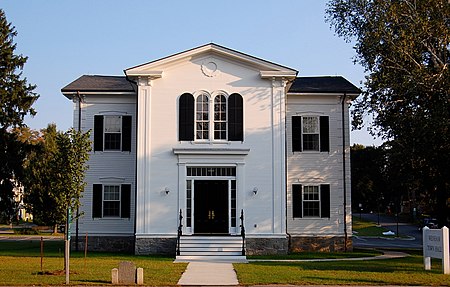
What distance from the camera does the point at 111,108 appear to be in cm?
2878

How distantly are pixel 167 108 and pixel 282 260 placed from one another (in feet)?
27.6

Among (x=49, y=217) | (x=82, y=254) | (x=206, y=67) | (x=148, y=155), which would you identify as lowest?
(x=82, y=254)

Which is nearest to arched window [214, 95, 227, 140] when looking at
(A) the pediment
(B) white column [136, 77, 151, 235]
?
(A) the pediment

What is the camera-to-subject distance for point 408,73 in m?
26.1

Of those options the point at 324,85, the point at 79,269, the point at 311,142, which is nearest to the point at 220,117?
the point at 311,142

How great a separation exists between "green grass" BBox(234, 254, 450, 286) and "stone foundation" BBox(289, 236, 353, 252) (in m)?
5.60

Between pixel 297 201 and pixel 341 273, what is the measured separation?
993 cm

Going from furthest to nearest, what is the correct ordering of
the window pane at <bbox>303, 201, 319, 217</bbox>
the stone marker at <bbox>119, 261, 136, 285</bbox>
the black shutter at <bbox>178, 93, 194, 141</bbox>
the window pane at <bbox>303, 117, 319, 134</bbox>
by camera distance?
the window pane at <bbox>303, 117, 319, 134</bbox>, the window pane at <bbox>303, 201, 319, 217</bbox>, the black shutter at <bbox>178, 93, 194, 141</bbox>, the stone marker at <bbox>119, 261, 136, 285</bbox>

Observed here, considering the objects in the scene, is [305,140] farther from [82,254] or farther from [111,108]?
[82,254]

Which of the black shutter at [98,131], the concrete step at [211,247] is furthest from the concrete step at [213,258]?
the black shutter at [98,131]

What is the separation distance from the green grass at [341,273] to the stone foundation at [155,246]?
5053 mm

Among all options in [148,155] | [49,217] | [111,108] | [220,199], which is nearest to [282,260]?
[220,199]

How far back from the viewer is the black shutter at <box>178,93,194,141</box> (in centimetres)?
2656

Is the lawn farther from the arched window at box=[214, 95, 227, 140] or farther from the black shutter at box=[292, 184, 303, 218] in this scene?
the arched window at box=[214, 95, 227, 140]
